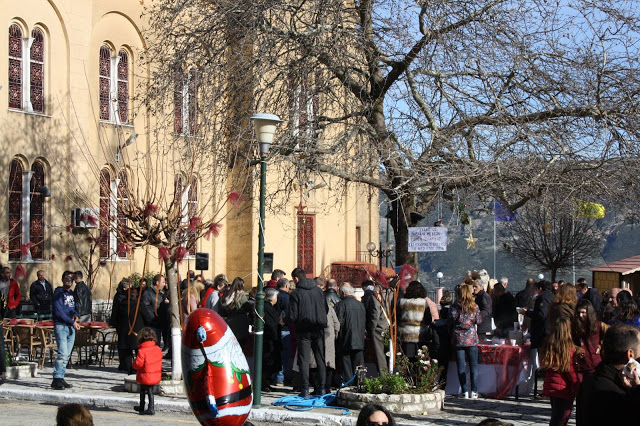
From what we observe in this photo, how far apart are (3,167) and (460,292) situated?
15.8m

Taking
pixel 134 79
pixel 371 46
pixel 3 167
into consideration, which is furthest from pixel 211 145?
pixel 134 79

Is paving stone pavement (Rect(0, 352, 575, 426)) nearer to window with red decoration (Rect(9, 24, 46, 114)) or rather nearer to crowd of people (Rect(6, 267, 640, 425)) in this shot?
crowd of people (Rect(6, 267, 640, 425))

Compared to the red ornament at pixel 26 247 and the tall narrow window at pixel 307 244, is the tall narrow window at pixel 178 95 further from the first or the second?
the tall narrow window at pixel 307 244

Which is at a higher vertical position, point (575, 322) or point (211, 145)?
point (211, 145)

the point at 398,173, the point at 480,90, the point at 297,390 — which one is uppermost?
the point at 480,90

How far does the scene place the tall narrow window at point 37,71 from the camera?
25.6m

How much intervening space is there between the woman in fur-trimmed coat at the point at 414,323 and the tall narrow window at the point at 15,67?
15.7 metres

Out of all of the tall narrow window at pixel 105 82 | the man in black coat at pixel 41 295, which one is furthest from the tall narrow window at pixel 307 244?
the man in black coat at pixel 41 295

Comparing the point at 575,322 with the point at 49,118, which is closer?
the point at 575,322

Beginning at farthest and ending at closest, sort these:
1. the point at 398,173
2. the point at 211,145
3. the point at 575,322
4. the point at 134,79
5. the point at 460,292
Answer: the point at 134,79 → the point at 211,145 → the point at 398,173 → the point at 460,292 → the point at 575,322

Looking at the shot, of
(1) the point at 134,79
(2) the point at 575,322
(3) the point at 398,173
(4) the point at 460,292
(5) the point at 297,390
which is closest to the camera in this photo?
(2) the point at 575,322

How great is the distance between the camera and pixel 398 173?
650 inches

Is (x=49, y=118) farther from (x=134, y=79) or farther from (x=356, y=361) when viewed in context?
(x=356, y=361)

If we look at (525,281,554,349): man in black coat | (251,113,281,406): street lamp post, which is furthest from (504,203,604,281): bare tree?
(251,113,281,406): street lamp post
